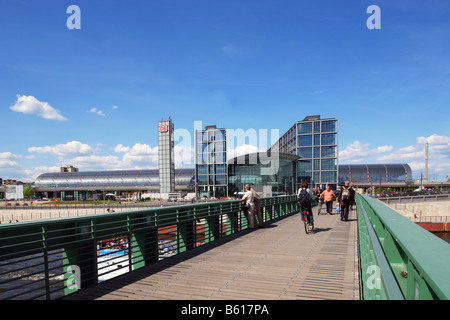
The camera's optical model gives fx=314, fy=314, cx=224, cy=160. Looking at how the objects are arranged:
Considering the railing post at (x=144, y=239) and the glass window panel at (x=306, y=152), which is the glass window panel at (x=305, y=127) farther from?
the railing post at (x=144, y=239)

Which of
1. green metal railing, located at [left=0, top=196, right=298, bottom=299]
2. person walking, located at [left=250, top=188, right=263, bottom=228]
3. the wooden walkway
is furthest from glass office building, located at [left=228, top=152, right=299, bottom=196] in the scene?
green metal railing, located at [left=0, top=196, right=298, bottom=299]

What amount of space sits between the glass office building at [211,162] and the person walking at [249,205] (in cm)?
8302

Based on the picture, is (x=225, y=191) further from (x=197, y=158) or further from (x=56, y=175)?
(x=56, y=175)

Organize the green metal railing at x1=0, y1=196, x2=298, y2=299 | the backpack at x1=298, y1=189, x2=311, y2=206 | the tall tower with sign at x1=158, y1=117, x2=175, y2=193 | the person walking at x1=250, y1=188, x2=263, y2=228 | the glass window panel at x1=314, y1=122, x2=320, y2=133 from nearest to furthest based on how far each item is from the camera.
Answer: the green metal railing at x1=0, y1=196, x2=298, y2=299 < the backpack at x1=298, y1=189, x2=311, y2=206 < the person walking at x1=250, y1=188, x2=263, y2=228 < the glass window panel at x1=314, y1=122, x2=320, y2=133 < the tall tower with sign at x1=158, y1=117, x2=175, y2=193

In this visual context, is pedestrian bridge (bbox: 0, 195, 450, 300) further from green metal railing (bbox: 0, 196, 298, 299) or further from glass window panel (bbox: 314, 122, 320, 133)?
glass window panel (bbox: 314, 122, 320, 133)

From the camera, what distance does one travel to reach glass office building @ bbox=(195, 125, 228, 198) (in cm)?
9800

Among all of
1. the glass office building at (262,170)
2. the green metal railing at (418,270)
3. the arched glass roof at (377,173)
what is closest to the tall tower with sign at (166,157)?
the glass office building at (262,170)

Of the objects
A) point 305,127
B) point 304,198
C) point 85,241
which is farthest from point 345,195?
point 305,127

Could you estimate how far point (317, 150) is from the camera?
3706 inches

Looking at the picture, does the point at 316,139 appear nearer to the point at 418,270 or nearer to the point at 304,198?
the point at 304,198

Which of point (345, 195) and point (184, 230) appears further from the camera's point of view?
point (345, 195)

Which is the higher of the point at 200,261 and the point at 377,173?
the point at 200,261

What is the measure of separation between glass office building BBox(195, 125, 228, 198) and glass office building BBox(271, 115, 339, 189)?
22.8 metres

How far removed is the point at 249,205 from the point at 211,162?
86590 mm
